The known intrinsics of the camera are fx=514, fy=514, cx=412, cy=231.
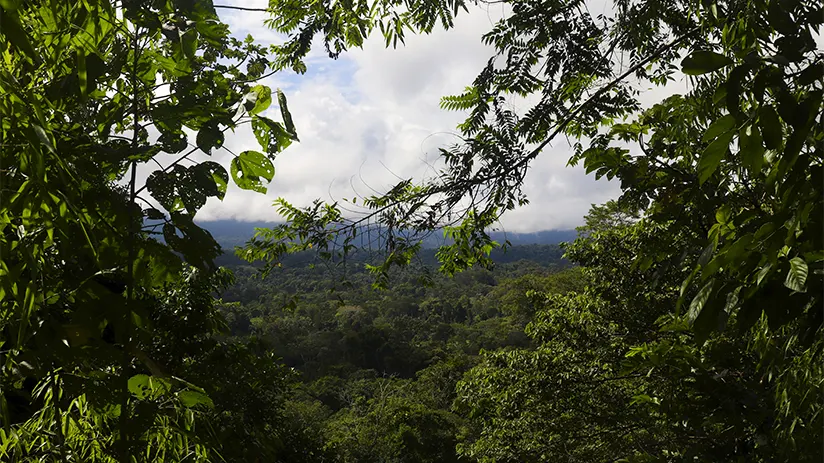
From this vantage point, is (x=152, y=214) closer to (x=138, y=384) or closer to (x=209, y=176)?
(x=209, y=176)

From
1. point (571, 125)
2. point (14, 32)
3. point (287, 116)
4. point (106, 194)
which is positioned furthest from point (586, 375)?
point (14, 32)

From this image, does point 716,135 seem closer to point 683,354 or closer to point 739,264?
point 739,264

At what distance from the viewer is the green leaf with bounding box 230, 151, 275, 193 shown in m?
0.86

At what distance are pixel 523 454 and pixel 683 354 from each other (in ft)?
15.3

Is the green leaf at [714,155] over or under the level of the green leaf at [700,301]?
over

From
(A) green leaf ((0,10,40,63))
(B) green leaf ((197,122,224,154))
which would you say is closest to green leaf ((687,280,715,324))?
(B) green leaf ((197,122,224,154))

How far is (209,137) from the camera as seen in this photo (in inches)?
30.0

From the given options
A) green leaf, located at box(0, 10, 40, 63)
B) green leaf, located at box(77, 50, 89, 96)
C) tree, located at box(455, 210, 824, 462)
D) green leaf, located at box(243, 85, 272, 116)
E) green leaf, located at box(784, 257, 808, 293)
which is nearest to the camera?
green leaf, located at box(0, 10, 40, 63)

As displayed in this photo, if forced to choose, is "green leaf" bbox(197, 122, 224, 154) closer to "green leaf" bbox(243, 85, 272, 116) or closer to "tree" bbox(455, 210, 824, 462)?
"green leaf" bbox(243, 85, 272, 116)

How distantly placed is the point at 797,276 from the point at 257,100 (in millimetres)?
838

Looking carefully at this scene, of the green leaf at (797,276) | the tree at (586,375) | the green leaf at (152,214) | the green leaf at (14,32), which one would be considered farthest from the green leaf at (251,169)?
the tree at (586,375)

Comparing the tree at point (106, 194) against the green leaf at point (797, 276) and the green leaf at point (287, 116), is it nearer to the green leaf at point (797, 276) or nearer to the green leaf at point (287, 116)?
the green leaf at point (287, 116)

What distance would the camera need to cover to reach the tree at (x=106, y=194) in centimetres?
63

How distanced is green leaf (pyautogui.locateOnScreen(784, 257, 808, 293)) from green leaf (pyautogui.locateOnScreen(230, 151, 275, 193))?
80cm
